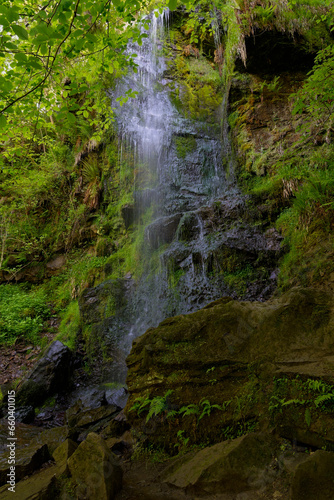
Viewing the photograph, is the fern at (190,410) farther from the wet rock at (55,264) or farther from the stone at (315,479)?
the wet rock at (55,264)

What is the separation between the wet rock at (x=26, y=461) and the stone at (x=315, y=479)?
2.77 m

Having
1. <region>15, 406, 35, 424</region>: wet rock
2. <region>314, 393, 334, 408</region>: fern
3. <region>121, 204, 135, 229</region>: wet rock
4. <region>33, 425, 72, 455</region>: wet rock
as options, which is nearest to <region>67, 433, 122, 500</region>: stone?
<region>314, 393, 334, 408</region>: fern

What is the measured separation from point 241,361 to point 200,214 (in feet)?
16.7

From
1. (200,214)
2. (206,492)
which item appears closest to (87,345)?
(200,214)

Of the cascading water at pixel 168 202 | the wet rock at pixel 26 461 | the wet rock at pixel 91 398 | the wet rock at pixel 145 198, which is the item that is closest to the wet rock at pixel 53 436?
the wet rock at pixel 26 461

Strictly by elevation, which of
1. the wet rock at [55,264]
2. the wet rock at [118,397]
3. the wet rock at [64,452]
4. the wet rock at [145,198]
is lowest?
the wet rock at [118,397]

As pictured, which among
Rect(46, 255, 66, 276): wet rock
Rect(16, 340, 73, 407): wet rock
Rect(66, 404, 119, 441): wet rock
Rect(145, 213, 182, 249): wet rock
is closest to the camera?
Rect(66, 404, 119, 441): wet rock

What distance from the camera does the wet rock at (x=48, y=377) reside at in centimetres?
594

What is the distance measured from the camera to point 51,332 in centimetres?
873

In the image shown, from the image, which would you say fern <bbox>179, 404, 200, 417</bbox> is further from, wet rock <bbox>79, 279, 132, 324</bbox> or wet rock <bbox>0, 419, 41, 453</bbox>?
wet rock <bbox>79, 279, 132, 324</bbox>

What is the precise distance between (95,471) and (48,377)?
4513 mm

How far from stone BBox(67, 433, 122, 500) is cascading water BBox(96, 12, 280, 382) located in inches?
149

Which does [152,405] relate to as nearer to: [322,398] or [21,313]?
[322,398]

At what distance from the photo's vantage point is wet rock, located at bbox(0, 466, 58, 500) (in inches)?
89.0
